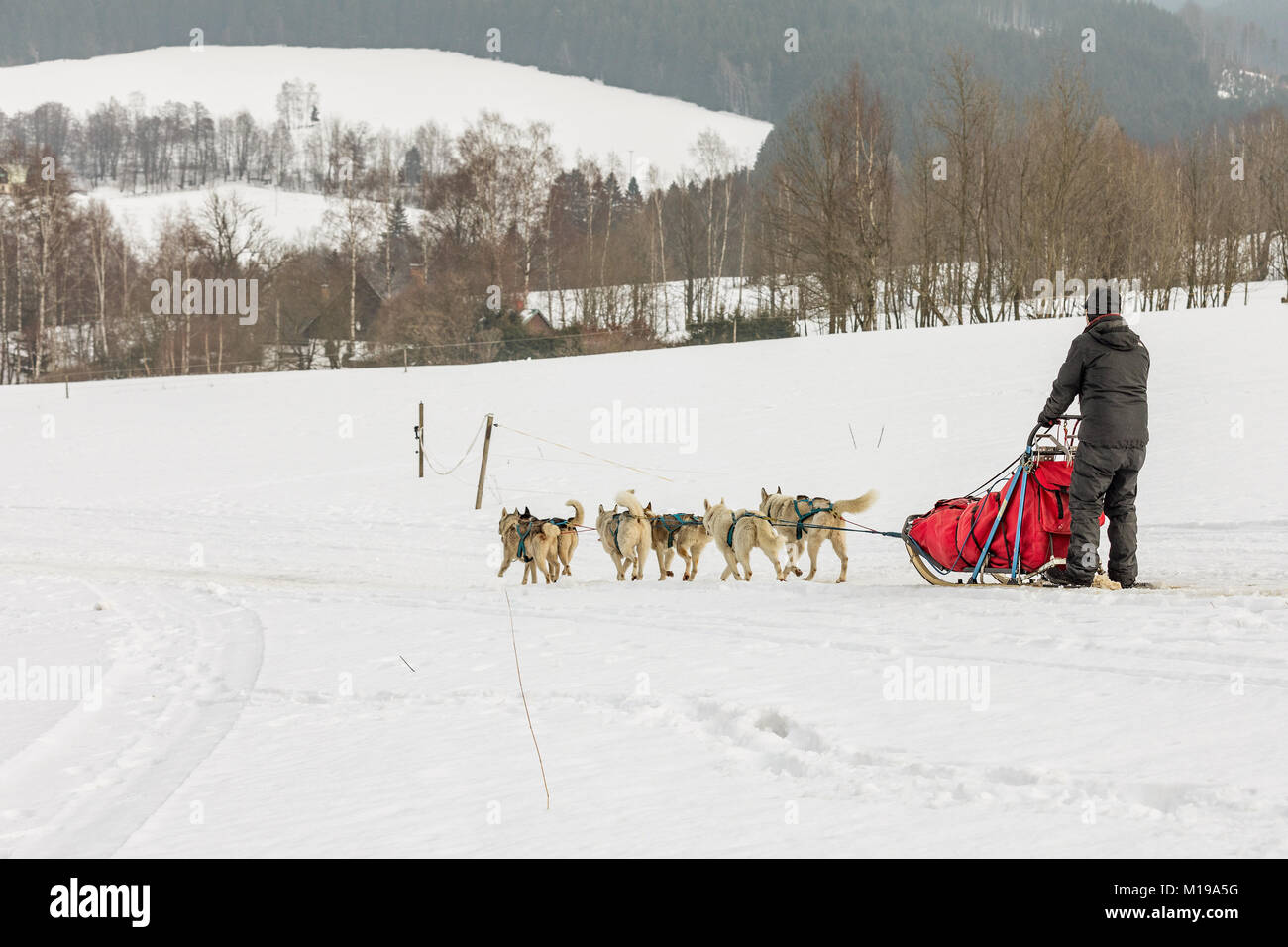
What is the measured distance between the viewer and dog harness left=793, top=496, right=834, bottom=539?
9.24 meters

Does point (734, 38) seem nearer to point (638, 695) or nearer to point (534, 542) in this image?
point (534, 542)

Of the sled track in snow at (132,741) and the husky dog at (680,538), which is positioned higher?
the husky dog at (680,538)

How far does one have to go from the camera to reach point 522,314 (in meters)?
48.8

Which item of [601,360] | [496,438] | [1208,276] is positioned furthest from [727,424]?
[1208,276]

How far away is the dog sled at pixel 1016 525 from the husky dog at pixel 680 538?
3155mm

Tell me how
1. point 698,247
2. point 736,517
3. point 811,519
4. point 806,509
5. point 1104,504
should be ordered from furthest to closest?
1. point 698,247
2. point 736,517
3. point 811,519
4. point 806,509
5. point 1104,504

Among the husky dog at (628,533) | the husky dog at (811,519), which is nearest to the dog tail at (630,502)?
the husky dog at (628,533)

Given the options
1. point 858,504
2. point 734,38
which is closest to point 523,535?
point 858,504

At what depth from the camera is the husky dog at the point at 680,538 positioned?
10.4 meters

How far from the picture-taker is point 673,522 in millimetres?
10406

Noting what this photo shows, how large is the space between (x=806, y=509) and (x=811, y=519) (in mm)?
151

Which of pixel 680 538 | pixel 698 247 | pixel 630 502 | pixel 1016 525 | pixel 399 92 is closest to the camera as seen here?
pixel 1016 525

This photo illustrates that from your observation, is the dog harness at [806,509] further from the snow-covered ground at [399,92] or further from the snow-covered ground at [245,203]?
the snow-covered ground at [399,92]
